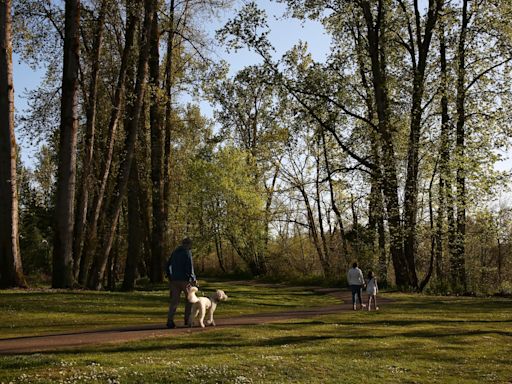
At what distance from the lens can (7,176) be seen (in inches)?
731

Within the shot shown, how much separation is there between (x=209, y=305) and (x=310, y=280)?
25.0 m

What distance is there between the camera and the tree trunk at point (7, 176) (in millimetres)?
18375

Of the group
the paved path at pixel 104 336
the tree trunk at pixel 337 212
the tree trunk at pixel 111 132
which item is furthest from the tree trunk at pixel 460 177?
the tree trunk at pixel 111 132

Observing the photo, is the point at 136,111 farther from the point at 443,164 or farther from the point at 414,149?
the point at 443,164

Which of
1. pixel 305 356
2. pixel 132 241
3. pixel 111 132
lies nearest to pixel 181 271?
pixel 305 356

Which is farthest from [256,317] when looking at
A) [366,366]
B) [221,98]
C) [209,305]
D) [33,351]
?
[221,98]

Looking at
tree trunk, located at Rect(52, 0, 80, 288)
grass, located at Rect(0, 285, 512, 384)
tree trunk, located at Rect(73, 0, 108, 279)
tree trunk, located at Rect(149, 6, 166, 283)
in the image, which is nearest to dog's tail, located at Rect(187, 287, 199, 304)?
grass, located at Rect(0, 285, 512, 384)

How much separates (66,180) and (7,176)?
2.18 meters

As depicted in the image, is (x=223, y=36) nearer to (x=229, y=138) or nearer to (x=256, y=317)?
(x=256, y=317)

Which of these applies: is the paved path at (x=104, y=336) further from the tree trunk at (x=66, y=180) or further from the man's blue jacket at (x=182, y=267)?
the tree trunk at (x=66, y=180)

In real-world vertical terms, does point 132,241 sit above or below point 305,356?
above

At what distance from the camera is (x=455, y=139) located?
29.9 m

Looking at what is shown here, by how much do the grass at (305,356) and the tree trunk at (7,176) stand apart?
896cm

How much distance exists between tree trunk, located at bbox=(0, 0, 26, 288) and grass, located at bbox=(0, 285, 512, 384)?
896cm
